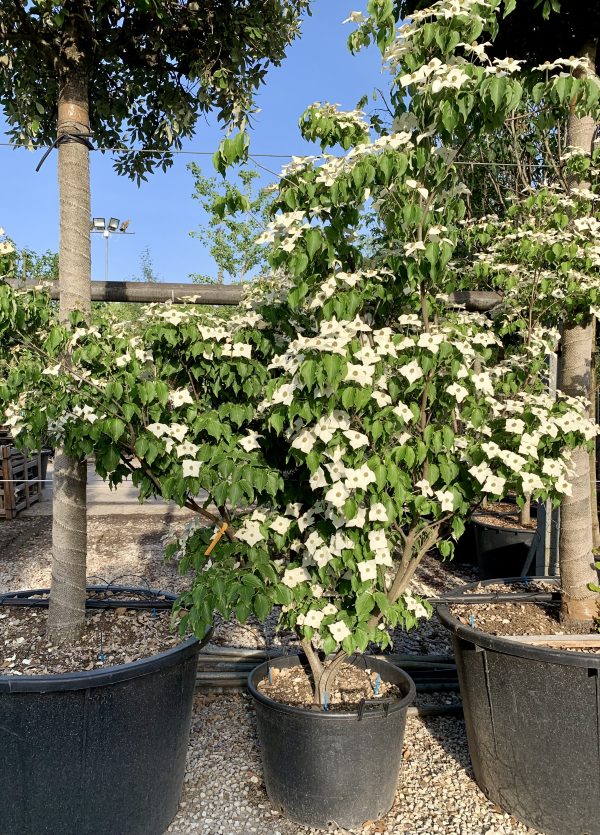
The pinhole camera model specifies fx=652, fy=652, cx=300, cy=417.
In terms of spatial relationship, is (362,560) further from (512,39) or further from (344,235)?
(512,39)

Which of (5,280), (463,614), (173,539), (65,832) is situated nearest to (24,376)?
(5,280)

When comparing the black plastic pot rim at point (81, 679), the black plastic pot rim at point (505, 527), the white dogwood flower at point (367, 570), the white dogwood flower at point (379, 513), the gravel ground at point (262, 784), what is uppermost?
the white dogwood flower at point (379, 513)

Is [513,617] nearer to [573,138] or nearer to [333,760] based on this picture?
[333,760]

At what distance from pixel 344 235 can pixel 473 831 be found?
2036 millimetres

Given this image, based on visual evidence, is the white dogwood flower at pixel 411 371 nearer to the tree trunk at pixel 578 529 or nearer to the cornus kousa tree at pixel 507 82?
the cornus kousa tree at pixel 507 82

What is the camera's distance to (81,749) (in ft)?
6.57

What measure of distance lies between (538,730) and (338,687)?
2.43 feet

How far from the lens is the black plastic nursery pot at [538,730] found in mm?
2088

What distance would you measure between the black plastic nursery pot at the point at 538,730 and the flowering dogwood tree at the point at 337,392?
349mm

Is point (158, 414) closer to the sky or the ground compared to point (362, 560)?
closer to the sky

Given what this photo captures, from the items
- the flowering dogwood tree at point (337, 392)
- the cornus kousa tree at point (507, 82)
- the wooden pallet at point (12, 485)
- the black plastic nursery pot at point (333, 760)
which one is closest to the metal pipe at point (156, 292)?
the flowering dogwood tree at point (337, 392)

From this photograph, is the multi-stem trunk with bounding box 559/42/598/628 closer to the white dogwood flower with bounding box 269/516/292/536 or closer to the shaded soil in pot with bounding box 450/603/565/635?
the shaded soil in pot with bounding box 450/603/565/635

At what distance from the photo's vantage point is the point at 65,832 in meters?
2.00

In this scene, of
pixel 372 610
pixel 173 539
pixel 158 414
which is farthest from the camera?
pixel 173 539
